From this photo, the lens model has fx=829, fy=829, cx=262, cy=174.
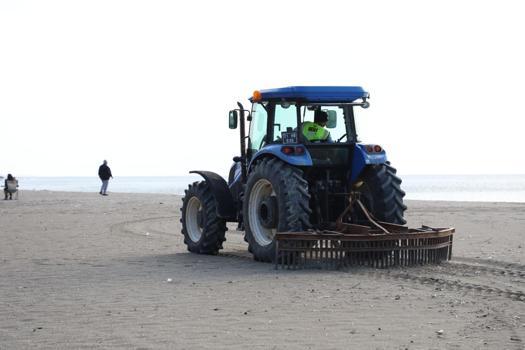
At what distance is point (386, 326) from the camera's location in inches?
275

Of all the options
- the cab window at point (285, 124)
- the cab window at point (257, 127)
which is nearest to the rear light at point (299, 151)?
the cab window at point (285, 124)

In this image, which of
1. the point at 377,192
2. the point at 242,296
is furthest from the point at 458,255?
the point at 242,296

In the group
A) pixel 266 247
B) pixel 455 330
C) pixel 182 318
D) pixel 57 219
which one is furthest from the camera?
pixel 57 219

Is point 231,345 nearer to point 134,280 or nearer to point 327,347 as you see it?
point 327,347

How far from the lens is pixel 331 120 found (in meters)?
12.3

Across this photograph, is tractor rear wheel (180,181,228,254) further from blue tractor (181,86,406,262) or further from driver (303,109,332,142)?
driver (303,109,332,142)

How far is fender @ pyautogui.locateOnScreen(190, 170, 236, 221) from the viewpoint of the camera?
12750 millimetres

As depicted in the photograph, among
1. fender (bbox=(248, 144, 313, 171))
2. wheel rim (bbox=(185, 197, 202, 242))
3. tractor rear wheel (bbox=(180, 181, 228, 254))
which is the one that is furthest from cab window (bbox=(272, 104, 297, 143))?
wheel rim (bbox=(185, 197, 202, 242))

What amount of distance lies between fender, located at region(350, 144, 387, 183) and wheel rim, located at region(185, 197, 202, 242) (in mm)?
2967

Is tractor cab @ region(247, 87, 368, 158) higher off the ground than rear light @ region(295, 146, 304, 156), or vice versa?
tractor cab @ region(247, 87, 368, 158)

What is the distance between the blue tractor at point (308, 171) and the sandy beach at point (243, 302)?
29.0 inches

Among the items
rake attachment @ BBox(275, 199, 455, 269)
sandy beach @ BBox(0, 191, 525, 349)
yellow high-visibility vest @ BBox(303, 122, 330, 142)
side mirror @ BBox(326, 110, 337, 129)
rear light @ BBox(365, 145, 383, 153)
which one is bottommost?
sandy beach @ BBox(0, 191, 525, 349)

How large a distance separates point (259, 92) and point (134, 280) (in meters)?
3.72

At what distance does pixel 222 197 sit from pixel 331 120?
6.83 ft
